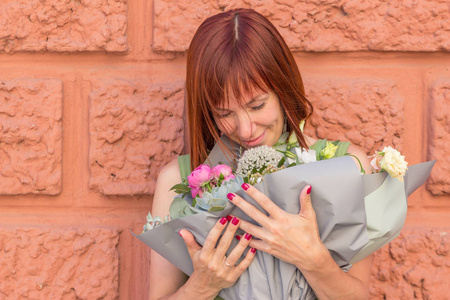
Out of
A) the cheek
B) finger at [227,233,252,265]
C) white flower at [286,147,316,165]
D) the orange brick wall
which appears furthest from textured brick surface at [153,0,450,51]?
finger at [227,233,252,265]

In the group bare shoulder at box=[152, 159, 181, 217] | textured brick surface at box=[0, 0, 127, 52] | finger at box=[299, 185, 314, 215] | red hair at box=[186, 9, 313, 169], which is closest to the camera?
finger at box=[299, 185, 314, 215]

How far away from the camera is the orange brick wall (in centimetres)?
165

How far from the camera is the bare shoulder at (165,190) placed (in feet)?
4.92

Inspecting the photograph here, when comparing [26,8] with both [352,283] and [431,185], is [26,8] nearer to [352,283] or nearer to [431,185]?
[352,283]

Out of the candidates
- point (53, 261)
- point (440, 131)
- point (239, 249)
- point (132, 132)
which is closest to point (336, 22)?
point (440, 131)

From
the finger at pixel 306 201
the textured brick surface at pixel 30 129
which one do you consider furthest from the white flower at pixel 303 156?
the textured brick surface at pixel 30 129

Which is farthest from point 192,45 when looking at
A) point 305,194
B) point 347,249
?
point 347,249

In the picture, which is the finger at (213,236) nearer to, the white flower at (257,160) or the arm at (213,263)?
the arm at (213,263)

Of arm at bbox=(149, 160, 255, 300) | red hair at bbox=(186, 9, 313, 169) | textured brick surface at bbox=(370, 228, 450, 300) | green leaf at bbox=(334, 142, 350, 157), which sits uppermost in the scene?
red hair at bbox=(186, 9, 313, 169)

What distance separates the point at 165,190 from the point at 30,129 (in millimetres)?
481

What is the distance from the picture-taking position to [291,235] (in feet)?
3.86

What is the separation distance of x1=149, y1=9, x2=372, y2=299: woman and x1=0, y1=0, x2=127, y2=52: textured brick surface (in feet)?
1.24

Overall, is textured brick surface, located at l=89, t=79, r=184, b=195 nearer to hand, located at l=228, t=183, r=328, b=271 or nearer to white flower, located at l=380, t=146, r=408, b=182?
hand, located at l=228, t=183, r=328, b=271

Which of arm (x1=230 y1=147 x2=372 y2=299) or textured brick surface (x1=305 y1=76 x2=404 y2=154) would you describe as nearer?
arm (x1=230 y1=147 x2=372 y2=299)
